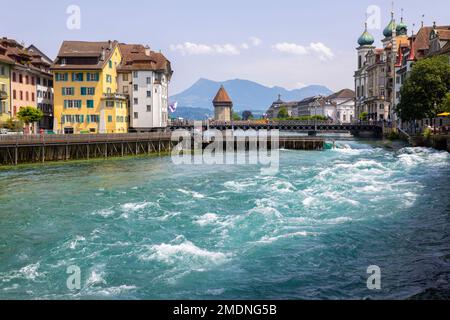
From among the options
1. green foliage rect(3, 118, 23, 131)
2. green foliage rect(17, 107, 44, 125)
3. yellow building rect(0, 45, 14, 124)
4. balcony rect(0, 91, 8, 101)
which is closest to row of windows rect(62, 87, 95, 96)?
green foliage rect(17, 107, 44, 125)

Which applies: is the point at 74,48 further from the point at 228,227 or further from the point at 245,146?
the point at 228,227

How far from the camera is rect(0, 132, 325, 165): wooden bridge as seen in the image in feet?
196

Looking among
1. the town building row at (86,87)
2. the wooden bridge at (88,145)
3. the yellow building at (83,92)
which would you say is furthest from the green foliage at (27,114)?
the wooden bridge at (88,145)

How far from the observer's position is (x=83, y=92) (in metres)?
91.5

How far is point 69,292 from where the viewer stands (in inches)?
667

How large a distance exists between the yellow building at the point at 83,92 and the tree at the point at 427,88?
156ft

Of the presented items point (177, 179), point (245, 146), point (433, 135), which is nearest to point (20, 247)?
point (177, 179)

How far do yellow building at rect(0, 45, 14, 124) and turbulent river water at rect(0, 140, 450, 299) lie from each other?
39718 millimetres

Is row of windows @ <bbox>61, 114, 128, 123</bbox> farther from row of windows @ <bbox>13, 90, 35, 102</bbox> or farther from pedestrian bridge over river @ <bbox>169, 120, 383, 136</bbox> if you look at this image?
→ pedestrian bridge over river @ <bbox>169, 120, 383, 136</bbox>

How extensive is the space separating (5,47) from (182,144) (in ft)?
104

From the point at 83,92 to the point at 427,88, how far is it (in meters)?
54.3

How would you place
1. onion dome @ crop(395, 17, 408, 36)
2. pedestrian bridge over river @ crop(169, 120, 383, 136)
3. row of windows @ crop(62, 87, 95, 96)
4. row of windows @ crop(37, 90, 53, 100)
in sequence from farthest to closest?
onion dome @ crop(395, 17, 408, 36) < pedestrian bridge over river @ crop(169, 120, 383, 136) < row of windows @ crop(37, 90, 53, 100) < row of windows @ crop(62, 87, 95, 96)

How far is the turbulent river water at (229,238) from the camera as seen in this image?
56.2ft

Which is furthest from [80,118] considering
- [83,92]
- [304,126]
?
[304,126]
